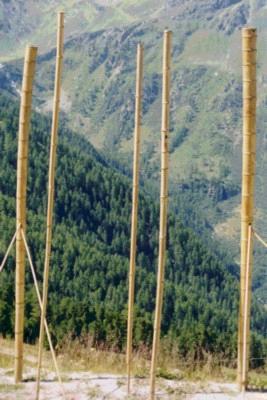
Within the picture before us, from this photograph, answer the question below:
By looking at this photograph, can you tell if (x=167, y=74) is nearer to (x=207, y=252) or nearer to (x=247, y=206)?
(x=247, y=206)

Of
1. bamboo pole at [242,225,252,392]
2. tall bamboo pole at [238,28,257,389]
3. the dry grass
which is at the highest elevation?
tall bamboo pole at [238,28,257,389]

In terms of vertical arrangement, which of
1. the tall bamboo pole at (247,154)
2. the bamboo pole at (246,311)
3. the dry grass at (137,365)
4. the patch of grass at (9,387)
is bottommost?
the patch of grass at (9,387)

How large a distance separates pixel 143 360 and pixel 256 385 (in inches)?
150

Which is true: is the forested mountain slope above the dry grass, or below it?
above

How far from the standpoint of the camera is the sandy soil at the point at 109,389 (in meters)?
14.4

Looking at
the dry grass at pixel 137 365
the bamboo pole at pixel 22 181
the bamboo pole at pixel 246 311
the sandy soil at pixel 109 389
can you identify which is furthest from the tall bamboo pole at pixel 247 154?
the bamboo pole at pixel 22 181

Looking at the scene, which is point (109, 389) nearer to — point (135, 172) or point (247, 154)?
point (135, 172)

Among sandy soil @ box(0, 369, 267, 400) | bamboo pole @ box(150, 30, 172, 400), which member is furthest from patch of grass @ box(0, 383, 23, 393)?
bamboo pole @ box(150, 30, 172, 400)

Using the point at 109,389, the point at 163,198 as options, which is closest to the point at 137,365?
the point at 109,389

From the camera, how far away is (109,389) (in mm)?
14898

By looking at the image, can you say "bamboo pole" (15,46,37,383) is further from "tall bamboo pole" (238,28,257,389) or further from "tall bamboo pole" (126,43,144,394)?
"tall bamboo pole" (238,28,257,389)

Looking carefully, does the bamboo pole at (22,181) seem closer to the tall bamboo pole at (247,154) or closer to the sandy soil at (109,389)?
the sandy soil at (109,389)

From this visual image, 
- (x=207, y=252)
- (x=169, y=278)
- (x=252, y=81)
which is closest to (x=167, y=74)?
(x=252, y=81)

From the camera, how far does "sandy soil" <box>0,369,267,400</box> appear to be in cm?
1442
